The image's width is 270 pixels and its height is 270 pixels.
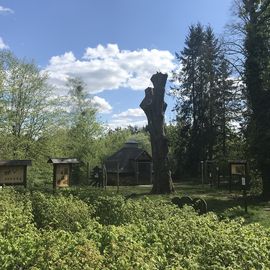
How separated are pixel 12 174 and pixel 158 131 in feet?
29.3

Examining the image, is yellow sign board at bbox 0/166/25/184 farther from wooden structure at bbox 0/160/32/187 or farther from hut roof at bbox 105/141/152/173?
hut roof at bbox 105/141/152/173

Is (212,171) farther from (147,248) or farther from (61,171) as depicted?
(147,248)

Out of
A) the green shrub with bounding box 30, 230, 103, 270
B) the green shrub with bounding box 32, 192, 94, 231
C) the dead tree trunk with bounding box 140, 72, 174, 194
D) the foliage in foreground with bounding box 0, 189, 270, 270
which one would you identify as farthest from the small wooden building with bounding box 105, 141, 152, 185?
the green shrub with bounding box 30, 230, 103, 270

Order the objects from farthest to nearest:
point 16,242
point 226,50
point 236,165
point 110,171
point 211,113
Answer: point 211,113 < point 110,171 < point 226,50 < point 236,165 < point 16,242

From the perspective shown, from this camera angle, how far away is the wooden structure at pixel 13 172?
67.8 ft

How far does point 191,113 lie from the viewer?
172ft

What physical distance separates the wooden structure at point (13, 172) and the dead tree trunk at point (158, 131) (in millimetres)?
7478

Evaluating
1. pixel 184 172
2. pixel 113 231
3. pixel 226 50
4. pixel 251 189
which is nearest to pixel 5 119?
pixel 226 50

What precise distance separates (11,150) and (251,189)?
18.4 metres

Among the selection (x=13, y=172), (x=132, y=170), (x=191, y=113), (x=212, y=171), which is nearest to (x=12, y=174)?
(x=13, y=172)

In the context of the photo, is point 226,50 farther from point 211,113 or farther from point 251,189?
point 211,113

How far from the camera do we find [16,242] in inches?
197

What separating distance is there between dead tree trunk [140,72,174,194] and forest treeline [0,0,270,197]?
14.7 ft

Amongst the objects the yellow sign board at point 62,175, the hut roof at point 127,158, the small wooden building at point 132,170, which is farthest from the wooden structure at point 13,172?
the hut roof at point 127,158
